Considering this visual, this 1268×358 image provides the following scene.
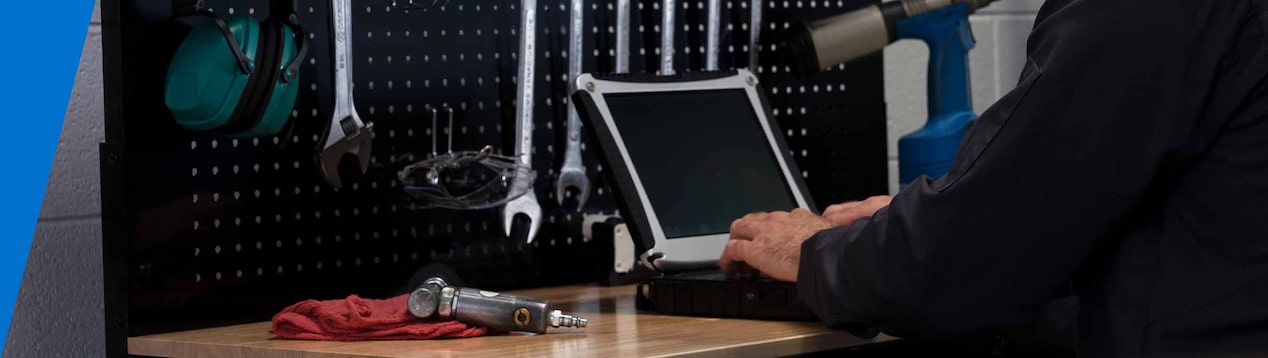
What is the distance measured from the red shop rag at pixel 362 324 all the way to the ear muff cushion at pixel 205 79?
23 cm

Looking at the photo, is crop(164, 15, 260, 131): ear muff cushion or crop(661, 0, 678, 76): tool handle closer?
crop(164, 15, 260, 131): ear muff cushion

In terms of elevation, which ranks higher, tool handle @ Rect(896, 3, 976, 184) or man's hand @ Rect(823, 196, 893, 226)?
tool handle @ Rect(896, 3, 976, 184)

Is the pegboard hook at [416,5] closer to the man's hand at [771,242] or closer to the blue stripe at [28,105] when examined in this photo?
the blue stripe at [28,105]

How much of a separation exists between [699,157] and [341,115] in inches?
15.8

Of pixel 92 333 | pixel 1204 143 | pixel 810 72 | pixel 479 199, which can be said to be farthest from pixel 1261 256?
pixel 92 333

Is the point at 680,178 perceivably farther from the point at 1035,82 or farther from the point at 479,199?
the point at 1035,82

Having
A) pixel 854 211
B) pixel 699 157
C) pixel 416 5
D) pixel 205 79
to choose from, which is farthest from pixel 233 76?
pixel 854 211

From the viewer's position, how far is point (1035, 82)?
3.57ft

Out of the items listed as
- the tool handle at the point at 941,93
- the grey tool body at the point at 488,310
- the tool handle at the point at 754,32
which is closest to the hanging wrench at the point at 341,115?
the grey tool body at the point at 488,310

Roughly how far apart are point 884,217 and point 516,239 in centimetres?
69

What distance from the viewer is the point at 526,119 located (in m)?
1.78

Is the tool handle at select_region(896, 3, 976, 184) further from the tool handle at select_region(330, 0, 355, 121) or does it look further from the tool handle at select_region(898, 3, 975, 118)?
the tool handle at select_region(330, 0, 355, 121)

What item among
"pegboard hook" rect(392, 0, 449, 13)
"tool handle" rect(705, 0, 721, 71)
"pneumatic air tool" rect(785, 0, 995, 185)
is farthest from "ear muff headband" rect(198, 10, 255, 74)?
"pneumatic air tool" rect(785, 0, 995, 185)

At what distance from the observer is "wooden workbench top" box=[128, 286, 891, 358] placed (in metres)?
1.20
